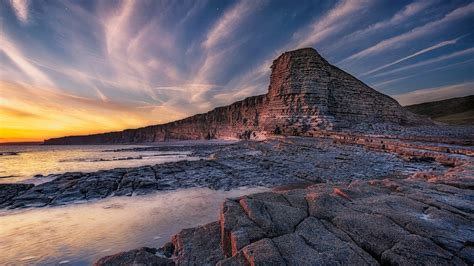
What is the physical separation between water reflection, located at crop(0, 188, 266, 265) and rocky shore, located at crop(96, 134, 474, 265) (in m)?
1.71

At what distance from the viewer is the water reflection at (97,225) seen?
4727 mm

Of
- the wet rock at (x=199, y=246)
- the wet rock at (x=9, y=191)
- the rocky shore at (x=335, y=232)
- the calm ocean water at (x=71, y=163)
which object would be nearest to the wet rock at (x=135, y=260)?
the rocky shore at (x=335, y=232)

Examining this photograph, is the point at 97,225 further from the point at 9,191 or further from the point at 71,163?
the point at 71,163

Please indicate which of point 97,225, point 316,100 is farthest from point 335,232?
point 316,100

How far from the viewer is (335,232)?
135 inches

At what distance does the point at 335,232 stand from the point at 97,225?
6047 mm

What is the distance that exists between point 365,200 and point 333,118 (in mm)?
35408

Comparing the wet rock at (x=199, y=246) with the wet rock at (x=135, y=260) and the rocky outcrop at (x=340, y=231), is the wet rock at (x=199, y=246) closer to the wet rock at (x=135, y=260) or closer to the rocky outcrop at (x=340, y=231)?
the rocky outcrop at (x=340, y=231)

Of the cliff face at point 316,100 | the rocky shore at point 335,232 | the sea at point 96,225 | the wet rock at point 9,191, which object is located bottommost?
the sea at point 96,225

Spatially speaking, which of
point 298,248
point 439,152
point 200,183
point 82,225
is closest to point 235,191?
point 200,183

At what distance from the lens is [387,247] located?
2975mm

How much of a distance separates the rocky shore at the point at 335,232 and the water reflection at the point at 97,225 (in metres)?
1.71

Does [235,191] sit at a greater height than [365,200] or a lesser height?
lesser

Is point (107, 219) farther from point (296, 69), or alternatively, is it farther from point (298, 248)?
A: point (296, 69)
